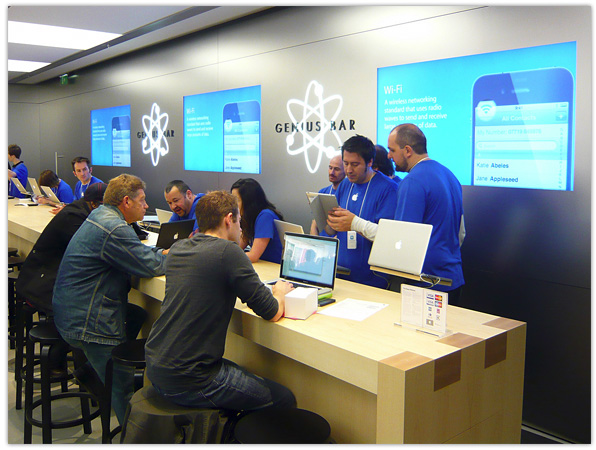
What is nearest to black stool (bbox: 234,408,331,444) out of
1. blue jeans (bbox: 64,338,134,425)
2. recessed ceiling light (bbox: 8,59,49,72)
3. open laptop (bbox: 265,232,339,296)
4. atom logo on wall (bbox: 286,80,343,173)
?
open laptop (bbox: 265,232,339,296)

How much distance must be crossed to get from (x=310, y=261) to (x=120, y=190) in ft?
3.48

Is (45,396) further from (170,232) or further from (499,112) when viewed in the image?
(499,112)

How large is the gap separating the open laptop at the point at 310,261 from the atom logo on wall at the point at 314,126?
204 cm

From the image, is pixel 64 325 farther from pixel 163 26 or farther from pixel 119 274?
pixel 163 26

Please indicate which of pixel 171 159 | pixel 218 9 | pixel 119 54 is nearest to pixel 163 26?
pixel 218 9

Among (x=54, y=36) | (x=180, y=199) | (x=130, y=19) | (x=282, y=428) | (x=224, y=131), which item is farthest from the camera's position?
(x=54, y=36)

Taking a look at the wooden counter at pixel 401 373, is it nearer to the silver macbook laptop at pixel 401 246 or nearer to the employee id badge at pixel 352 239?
the silver macbook laptop at pixel 401 246

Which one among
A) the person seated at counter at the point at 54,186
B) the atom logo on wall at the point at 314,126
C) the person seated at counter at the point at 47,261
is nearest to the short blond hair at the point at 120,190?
the person seated at counter at the point at 47,261

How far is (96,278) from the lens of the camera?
2824 millimetres

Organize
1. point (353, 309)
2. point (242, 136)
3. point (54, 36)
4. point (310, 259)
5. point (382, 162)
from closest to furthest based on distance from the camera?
point (353, 309) < point (310, 259) < point (382, 162) < point (242, 136) < point (54, 36)

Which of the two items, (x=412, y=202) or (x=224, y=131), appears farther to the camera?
(x=224, y=131)

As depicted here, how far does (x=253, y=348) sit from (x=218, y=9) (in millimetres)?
3697

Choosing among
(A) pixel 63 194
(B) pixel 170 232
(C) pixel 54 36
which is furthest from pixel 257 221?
Answer: (C) pixel 54 36

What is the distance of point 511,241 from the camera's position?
3.46 meters
